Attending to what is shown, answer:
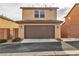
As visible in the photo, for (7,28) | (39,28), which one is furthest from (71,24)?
(7,28)

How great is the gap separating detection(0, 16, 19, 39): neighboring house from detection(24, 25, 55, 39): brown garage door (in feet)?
3.30

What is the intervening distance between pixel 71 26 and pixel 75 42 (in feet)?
3.43

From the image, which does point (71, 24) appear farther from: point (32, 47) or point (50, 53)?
point (50, 53)

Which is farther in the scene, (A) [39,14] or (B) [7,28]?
(A) [39,14]

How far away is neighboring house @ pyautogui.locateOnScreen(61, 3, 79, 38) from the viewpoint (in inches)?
486

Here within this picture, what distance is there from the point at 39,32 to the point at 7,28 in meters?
2.00

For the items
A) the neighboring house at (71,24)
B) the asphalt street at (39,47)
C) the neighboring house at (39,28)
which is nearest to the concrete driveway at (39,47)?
the asphalt street at (39,47)

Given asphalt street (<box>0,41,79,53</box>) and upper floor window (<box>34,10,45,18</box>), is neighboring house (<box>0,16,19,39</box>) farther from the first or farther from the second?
upper floor window (<box>34,10,45,18</box>)

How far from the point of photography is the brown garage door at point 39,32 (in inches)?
547

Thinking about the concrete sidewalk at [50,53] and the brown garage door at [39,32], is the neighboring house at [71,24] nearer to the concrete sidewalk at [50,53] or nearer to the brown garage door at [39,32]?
the brown garage door at [39,32]

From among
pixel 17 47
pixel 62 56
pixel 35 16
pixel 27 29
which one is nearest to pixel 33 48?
pixel 17 47

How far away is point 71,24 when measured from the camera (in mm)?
13266

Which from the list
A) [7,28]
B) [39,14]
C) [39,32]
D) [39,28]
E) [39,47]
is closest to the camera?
[39,47]

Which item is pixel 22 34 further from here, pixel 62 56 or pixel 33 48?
pixel 62 56
